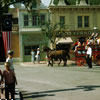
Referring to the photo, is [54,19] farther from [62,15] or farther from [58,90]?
[58,90]

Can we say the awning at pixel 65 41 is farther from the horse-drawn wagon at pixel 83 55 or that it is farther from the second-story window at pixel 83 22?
the horse-drawn wagon at pixel 83 55

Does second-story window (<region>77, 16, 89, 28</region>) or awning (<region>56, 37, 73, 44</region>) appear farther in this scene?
second-story window (<region>77, 16, 89, 28</region>)

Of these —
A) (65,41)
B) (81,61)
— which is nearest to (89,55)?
(81,61)

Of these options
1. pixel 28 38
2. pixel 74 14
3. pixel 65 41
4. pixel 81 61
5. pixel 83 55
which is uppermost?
pixel 74 14

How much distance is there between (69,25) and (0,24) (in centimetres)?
2614

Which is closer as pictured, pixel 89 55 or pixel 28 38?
pixel 89 55

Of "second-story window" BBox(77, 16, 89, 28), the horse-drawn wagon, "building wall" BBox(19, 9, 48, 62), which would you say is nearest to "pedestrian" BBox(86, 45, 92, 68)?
the horse-drawn wagon

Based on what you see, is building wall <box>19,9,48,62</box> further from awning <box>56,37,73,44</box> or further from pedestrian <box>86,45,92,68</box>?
pedestrian <box>86,45,92,68</box>

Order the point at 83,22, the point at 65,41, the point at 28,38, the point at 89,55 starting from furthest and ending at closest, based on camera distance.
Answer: the point at 83,22, the point at 28,38, the point at 65,41, the point at 89,55

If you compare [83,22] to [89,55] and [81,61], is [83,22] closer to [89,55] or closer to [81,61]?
[81,61]

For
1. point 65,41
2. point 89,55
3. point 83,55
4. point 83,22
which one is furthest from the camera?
point 83,22

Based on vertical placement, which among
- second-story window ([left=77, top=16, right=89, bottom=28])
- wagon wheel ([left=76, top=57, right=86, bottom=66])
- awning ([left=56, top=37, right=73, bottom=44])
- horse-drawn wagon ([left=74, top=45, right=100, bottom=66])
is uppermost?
Result: second-story window ([left=77, top=16, right=89, bottom=28])

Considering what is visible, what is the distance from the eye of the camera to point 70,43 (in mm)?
38188

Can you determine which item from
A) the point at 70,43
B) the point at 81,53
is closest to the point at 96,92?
the point at 81,53
